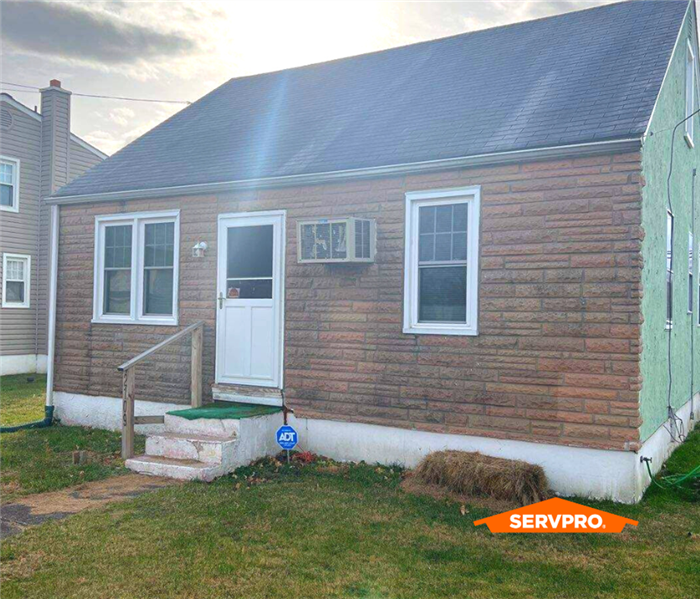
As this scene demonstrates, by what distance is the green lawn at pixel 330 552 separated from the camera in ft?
15.0

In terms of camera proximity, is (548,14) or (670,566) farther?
(548,14)

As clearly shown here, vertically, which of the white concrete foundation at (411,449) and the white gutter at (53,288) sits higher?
the white gutter at (53,288)

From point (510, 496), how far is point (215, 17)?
912cm

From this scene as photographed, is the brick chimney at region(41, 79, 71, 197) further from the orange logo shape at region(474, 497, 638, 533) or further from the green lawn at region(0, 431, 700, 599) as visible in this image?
the orange logo shape at region(474, 497, 638, 533)

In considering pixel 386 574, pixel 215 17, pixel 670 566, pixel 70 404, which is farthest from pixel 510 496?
pixel 215 17

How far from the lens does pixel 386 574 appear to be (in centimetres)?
481

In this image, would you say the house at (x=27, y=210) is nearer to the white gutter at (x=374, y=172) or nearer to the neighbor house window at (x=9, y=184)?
the neighbor house window at (x=9, y=184)

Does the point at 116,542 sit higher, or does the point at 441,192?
the point at 441,192

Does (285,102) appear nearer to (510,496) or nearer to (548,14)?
(548,14)

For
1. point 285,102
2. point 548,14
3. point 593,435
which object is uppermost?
point 548,14

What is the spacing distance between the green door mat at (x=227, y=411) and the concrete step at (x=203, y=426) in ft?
0.15

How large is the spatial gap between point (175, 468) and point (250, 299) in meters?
2.54

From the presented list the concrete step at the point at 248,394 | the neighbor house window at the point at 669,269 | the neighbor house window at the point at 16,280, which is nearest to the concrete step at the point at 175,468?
the concrete step at the point at 248,394

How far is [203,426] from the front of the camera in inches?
313
